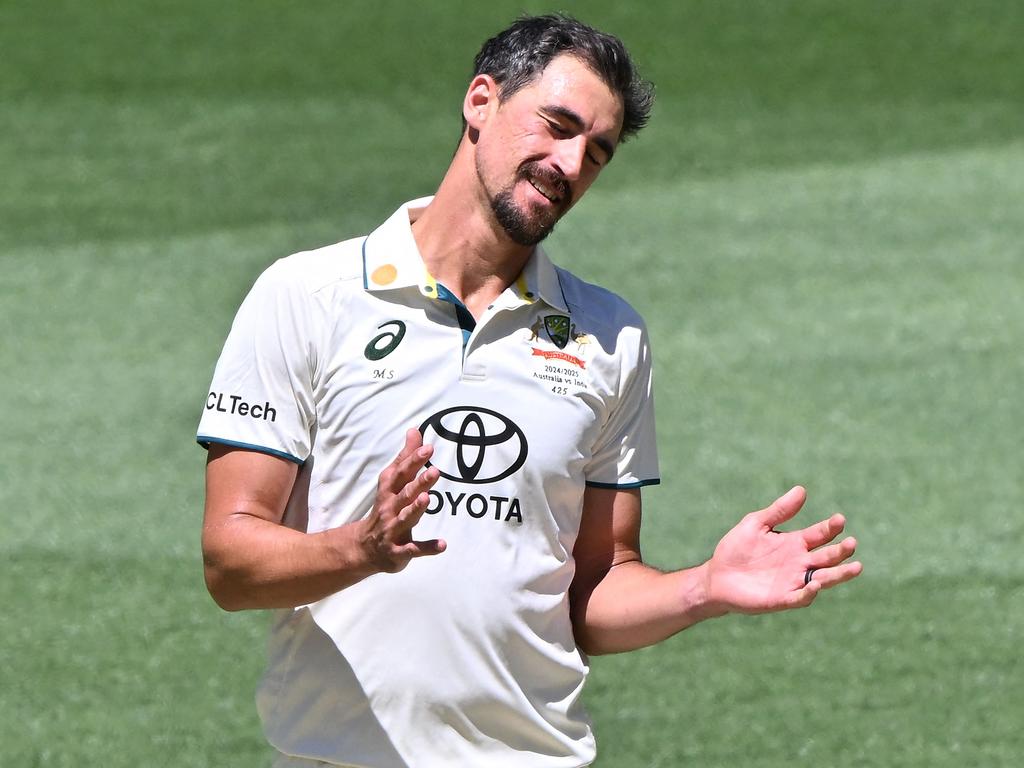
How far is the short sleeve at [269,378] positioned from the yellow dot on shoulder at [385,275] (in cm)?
14

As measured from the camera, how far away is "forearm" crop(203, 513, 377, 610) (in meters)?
2.76

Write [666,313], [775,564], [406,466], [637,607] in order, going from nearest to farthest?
[406,466], [775,564], [637,607], [666,313]

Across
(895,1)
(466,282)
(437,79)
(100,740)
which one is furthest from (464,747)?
(895,1)

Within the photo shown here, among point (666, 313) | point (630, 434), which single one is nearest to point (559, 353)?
point (630, 434)

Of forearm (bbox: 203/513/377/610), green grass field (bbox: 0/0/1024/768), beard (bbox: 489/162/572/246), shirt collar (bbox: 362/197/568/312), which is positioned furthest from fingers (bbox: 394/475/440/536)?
green grass field (bbox: 0/0/1024/768)

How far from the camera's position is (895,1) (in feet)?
42.5

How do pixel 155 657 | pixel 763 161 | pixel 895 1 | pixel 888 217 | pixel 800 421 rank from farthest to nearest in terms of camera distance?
pixel 895 1 → pixel 763 161 → pixel 888 217 → pixel 800 421 → pixel 155 657

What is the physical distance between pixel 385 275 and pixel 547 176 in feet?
1.17

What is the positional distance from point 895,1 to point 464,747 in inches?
434

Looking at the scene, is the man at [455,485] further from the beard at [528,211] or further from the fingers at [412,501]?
the fingers at [412,501]

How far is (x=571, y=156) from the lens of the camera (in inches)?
123

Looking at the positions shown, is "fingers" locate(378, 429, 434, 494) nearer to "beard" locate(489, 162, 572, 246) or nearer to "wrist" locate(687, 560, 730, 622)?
"beard" locate(489, 162, 572, 246)

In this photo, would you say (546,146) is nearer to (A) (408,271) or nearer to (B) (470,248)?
(B) (470,248)

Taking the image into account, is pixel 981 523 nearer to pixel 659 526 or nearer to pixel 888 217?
pixel 659 526
